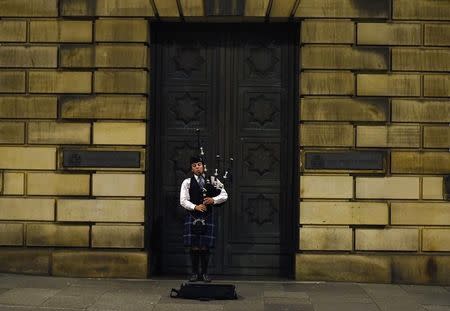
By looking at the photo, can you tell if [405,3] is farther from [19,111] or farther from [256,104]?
[19,111]

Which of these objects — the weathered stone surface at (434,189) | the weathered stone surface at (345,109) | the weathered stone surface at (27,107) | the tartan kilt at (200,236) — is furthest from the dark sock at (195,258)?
the weathered stone surface at (434,189)

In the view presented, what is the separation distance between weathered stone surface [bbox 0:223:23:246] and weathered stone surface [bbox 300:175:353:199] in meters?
4.83

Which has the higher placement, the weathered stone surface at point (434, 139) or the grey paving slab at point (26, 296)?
the weathered stone surface at point (434, 139)

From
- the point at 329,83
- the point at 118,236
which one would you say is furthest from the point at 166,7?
the point at 118,236

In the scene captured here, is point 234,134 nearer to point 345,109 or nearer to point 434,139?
point 345,109

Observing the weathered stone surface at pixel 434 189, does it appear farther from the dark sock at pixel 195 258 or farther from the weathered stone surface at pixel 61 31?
the weathered stone surface at pixel 61 31

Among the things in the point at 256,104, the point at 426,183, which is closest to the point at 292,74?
the point at 256,104

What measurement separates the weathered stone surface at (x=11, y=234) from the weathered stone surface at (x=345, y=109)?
17.0 ft

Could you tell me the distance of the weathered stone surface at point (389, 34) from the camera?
1148 centimetres

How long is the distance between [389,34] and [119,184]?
5.22m

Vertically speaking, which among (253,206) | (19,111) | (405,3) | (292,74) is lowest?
(253,206)

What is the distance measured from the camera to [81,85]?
11617 millimetres

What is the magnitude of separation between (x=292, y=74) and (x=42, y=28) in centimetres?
438

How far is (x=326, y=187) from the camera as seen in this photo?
11.5 metres
